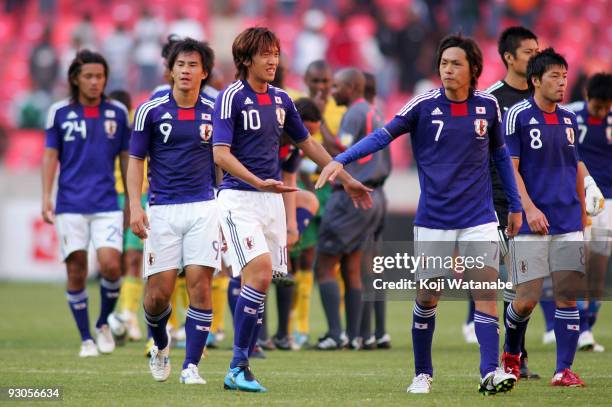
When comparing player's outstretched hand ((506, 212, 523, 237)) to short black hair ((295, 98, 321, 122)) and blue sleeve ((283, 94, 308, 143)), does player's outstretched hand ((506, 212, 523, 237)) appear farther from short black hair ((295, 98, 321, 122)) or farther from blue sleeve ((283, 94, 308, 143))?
short black hair ((295, 98, 321, 122))

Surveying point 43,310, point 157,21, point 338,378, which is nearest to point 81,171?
point 338,378

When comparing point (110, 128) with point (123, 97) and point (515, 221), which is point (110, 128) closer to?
point (123, 97)

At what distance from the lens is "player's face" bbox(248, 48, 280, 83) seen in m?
7.77

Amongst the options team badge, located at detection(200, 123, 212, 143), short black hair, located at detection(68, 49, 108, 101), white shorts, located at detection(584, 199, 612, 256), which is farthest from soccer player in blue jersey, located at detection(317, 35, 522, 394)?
short black hair, located at detection(68, 49, 108, 101)

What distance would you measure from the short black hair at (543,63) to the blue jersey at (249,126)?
1880 millimetres

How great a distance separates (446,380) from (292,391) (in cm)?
135

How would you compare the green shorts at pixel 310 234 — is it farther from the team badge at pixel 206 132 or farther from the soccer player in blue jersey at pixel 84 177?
the team badge at pixel 206 132

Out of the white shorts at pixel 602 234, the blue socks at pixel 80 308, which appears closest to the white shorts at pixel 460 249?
the white shorts at pixel 602 234

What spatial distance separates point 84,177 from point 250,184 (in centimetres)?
346

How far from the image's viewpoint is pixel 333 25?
2572cm

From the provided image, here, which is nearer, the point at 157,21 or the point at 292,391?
the point at 292,391

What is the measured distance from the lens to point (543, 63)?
27.3 feet

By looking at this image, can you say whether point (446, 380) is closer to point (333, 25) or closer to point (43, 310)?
point (43, 310)

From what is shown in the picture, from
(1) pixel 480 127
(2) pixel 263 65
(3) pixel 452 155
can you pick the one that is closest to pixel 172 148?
(2) pixel 263 65
